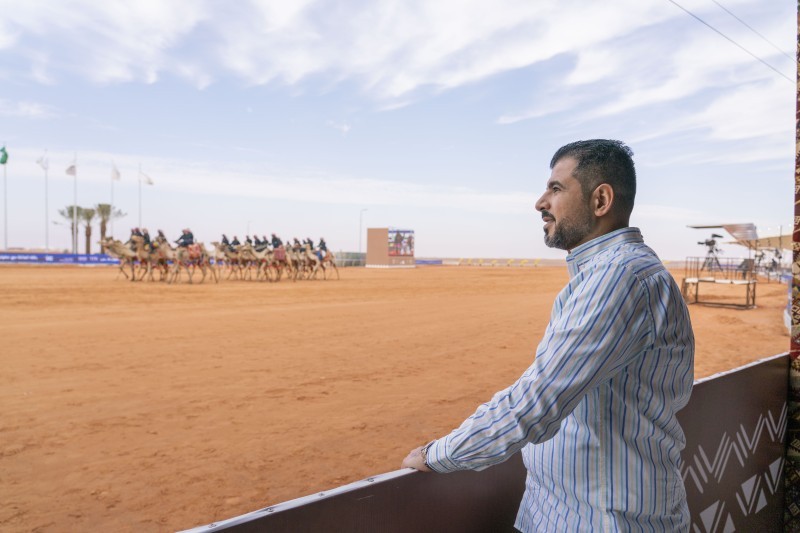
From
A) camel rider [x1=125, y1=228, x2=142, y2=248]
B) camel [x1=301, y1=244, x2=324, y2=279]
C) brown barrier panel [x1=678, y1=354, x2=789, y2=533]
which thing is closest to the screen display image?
camel [x1=301, y1=244, x2=324, y2=279]

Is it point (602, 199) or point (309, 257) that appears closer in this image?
point (602, 199)

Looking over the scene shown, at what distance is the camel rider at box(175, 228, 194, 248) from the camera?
894 inches

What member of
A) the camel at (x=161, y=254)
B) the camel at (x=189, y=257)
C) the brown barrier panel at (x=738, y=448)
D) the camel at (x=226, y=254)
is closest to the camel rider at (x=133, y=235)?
the camel at (x=161, y=254)

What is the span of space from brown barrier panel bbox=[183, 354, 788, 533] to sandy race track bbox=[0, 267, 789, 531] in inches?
77.4

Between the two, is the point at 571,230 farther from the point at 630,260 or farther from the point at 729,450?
the point at 729,450

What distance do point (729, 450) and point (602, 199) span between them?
2082mm

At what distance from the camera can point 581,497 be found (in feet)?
4.10

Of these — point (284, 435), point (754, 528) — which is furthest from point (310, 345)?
point (754, 528)

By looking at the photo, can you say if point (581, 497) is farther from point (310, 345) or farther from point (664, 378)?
point (310, 345)

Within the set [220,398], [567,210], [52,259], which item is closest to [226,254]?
[52,259]

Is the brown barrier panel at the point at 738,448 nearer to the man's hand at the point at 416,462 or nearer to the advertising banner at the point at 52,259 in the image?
the man's hand at the point at 416,462

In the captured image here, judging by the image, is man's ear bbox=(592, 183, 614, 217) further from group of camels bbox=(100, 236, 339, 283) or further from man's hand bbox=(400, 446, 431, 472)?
group of camels bbox=(100, 236, 339, 283)

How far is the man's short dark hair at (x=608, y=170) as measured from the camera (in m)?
1.30

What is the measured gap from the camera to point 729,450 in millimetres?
2662
